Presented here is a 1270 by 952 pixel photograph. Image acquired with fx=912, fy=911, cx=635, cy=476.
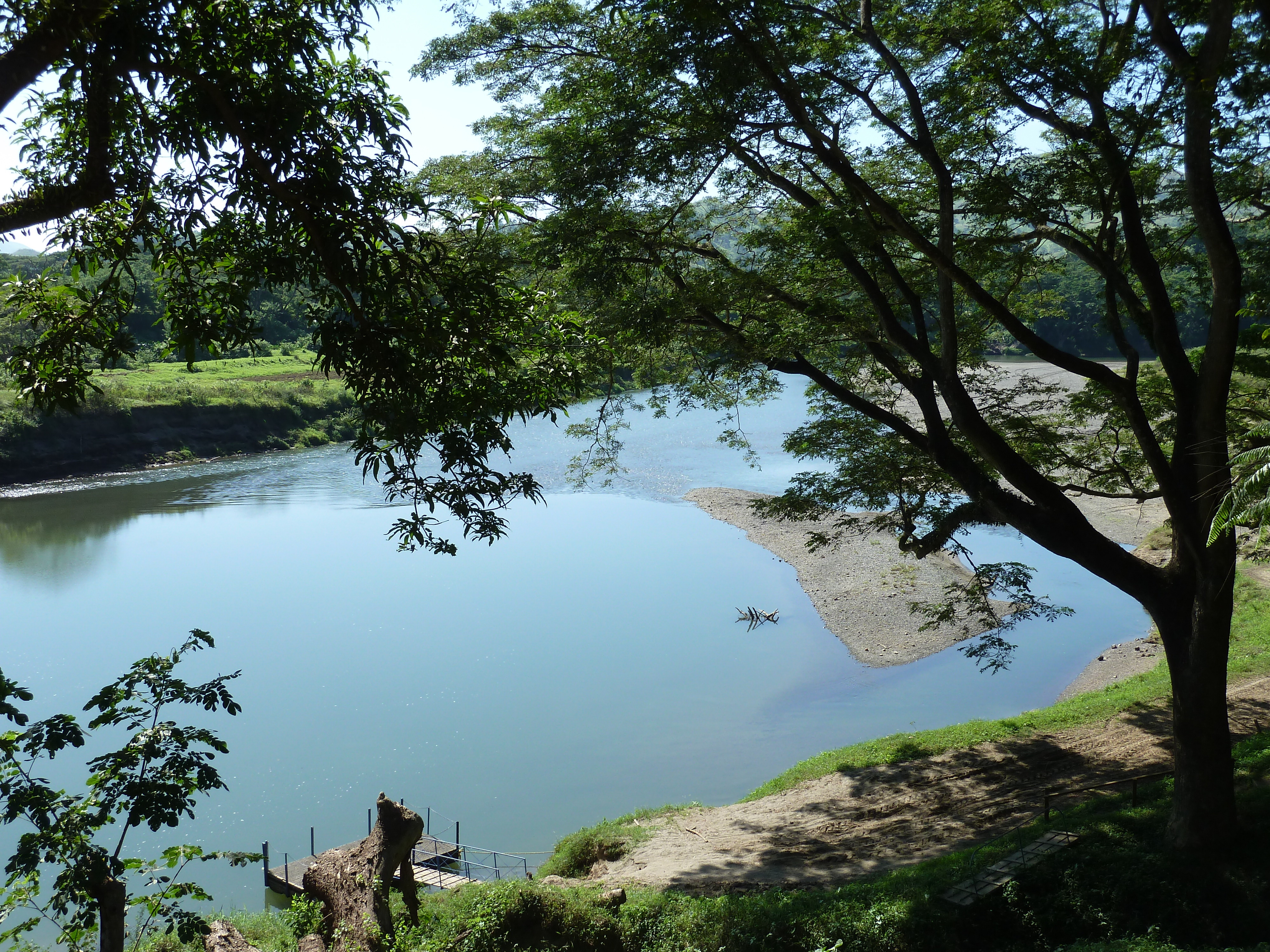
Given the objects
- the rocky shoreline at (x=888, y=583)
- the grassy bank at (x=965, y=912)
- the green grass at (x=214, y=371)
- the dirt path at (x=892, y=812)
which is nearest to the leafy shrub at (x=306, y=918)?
the grassy bank at (x=965, y=912)

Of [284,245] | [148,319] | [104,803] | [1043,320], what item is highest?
[148,319]

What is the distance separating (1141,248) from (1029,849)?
14.7ft

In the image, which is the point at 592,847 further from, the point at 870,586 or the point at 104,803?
the point at 870,586

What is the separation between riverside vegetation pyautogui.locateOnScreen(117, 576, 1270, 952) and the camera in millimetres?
5762

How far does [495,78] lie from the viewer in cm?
991

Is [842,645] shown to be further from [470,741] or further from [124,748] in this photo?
[124,748]

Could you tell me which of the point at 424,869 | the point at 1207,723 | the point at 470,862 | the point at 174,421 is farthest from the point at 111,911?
the point at 174,421

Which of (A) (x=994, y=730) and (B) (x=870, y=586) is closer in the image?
(A) (x=994, y=730)

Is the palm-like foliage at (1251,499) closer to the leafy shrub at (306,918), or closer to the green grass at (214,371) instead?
the leafy shrub at (306,918)

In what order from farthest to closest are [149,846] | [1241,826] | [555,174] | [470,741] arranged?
[470,741]
[149,846]
[555,174]
[1241,826]

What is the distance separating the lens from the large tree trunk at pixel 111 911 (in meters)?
3.93

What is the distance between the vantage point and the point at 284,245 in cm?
421

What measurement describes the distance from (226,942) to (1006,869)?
18.2 feet

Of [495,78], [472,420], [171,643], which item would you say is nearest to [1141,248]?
[472,420]
